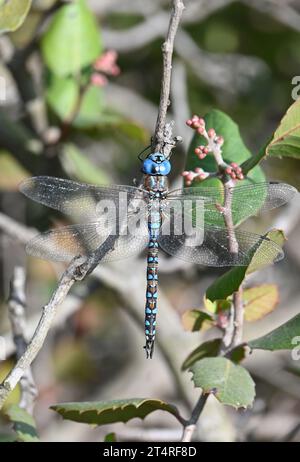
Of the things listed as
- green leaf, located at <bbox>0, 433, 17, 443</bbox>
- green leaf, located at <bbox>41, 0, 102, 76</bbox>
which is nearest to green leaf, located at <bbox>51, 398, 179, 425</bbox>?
green leaf, located at <bbox>0, 433, 17, 443</bbox>

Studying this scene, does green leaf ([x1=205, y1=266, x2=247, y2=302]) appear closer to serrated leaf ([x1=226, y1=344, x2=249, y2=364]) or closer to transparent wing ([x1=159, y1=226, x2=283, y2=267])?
transparent wing ([x1=159, y1=226, x2=283, y2=267])

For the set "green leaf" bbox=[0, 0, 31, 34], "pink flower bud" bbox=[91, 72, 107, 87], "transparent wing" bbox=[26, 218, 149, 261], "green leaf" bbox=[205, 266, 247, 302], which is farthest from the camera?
"pink flower bud" bbox=[91, 72, 107, 87]

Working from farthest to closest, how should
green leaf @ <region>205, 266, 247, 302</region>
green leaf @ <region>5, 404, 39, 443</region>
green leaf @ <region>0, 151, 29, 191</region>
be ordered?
green leaf @ <region>0, 151, 29, 191</region> < green leaf @ <region>5, 404, 39, 443</region> < green leaf @ <region>205, 266, 247, 302</region>

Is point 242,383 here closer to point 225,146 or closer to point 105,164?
point 225,146

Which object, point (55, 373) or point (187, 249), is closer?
point (187, 249)

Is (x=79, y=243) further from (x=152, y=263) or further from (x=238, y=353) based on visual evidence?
(x=238, y=353)

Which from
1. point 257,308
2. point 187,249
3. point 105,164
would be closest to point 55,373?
point 105,164
